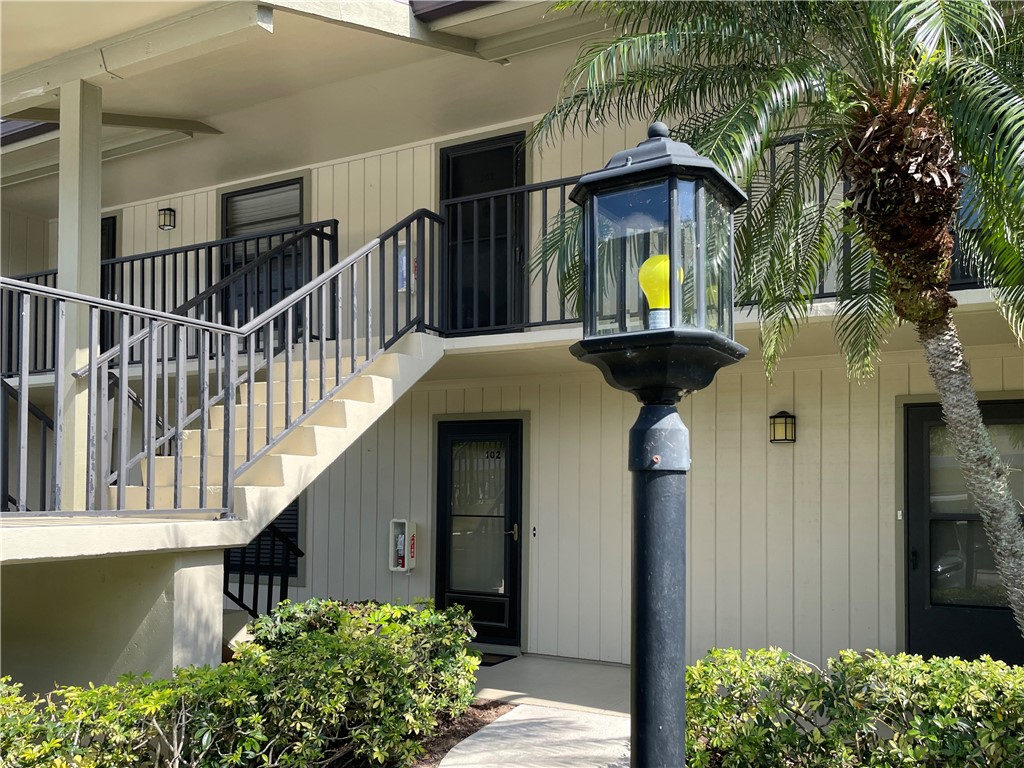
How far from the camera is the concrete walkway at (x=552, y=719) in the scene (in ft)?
18.0

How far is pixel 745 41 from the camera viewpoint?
5.05 metres


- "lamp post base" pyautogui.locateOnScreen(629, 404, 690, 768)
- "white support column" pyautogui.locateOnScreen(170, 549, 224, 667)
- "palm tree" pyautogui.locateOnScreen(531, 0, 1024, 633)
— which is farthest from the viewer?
"white support column" pyautogui.locateOnScreen(170, 549, 224, 667)

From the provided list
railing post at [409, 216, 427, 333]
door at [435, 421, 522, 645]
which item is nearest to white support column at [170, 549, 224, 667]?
railing post at [409, 216, 427, 333]

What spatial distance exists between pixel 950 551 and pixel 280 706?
17.1 ft

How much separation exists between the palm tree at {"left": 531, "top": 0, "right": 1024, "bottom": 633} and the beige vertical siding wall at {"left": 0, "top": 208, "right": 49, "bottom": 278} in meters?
9.13

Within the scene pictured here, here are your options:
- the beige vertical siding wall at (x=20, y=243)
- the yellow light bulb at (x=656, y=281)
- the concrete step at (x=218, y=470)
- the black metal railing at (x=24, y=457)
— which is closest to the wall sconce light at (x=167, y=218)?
the beige vertical siding wall at (x=20, y=243)

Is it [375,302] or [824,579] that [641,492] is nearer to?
[824,579]

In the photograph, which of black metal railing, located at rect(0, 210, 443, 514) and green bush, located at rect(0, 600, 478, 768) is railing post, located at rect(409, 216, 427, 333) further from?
green bush, located at rect(0, 600, 478, 768)

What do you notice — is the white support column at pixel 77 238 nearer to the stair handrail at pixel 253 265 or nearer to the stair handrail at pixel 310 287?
the stair handrail at pixel 310 287

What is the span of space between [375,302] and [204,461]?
4289mm

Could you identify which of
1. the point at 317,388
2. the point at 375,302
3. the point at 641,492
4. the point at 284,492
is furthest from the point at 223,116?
the point at 641,492

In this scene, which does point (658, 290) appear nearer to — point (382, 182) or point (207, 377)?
point (207, 377)

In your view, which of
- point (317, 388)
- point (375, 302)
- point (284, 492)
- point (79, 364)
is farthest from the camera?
point (375, 302)

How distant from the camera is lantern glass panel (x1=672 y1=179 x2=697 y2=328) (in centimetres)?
259
